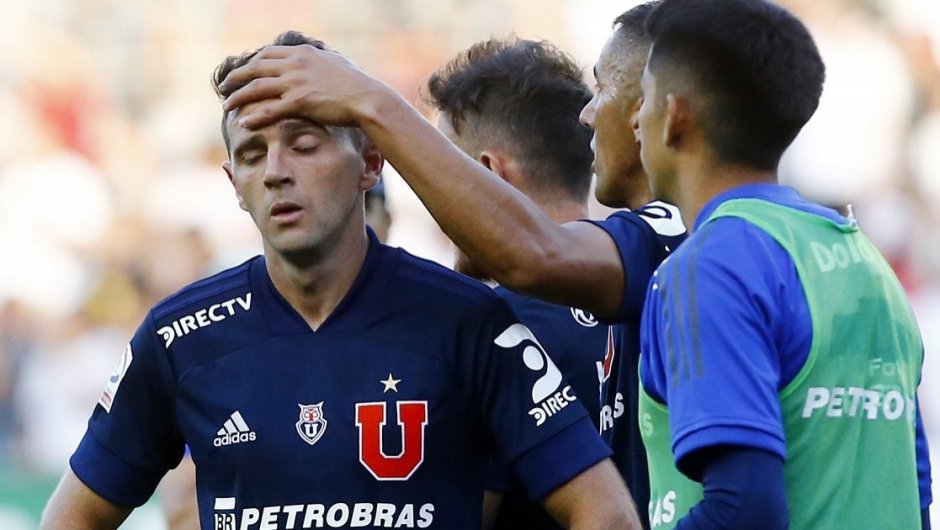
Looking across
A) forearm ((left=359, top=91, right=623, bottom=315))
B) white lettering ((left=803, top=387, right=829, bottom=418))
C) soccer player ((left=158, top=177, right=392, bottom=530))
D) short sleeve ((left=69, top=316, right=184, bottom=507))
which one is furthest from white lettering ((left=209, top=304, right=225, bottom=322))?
white lettering ((left=803, top=387, right=829, bottom=418))

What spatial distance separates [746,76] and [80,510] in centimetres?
→ 181

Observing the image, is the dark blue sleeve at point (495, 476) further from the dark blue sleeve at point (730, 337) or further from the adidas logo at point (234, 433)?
the dark blue sleeve at point (730, 337)

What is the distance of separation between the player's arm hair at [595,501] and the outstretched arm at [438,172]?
397 mm

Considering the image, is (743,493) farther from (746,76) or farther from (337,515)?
(337,515)

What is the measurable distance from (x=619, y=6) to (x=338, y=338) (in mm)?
8457

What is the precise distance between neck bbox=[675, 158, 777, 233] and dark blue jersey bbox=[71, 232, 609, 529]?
689 mm

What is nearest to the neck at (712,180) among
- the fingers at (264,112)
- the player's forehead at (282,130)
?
the fingers at (264,112)

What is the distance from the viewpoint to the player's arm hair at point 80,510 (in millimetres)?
3471

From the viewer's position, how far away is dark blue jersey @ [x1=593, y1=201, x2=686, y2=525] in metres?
3.14

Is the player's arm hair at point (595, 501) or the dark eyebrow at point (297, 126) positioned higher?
the dark eyebrow at point (297, 126)

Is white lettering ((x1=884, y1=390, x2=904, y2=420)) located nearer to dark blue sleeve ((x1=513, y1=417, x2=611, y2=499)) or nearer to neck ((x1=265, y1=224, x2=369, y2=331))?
dark blue sleeve ((x1=513, y1=417, x2=611, y2=499))

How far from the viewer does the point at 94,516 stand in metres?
3.49

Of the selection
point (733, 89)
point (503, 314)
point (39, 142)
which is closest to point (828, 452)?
point (733, 89)

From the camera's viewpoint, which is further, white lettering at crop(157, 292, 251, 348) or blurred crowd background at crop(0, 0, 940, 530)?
blurred crowd background at crop(0, 0, 940, 530)
